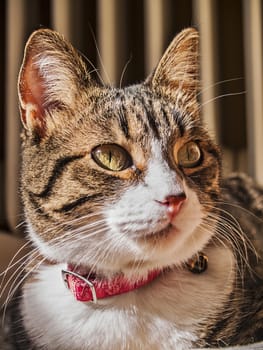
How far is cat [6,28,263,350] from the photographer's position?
0.60 meters

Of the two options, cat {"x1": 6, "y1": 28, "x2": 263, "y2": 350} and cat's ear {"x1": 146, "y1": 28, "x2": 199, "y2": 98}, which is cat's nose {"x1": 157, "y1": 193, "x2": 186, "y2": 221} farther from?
cat's ear {"x1": 146, "y1": 28, "x2": 199, "y2": 98}

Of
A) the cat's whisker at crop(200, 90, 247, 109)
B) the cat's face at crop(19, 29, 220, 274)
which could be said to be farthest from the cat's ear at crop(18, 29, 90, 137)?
the cat's whisker at crop(200, 90, 247, 109)

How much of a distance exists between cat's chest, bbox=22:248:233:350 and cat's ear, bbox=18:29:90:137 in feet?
0.69

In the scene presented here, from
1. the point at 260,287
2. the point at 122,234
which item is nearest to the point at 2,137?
the point at 122,234

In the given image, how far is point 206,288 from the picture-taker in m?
0.68

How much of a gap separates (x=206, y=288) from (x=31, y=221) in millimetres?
255

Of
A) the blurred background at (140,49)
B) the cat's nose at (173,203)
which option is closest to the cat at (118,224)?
the cat's nose at (173,203)

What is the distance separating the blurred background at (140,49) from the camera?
81 cm

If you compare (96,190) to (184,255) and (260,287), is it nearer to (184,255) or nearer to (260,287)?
(184,255)

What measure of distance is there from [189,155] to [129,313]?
225mm

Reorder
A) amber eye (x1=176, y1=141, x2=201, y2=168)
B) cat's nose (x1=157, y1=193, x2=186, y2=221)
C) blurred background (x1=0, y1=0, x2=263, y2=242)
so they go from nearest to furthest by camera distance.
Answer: cat's nose (x1=157, y1=193, x2=186, y2=221), amber eye (x1=176, y1=141, x2=201, y2=168), blurred background (x1=0, y1=0, x2=263, y2=242)

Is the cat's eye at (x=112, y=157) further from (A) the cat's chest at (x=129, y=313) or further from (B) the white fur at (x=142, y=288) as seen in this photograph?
(A) the cat's chest at (x=129, y=313)

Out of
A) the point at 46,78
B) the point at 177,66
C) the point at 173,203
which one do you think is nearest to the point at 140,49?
the point at 177,66

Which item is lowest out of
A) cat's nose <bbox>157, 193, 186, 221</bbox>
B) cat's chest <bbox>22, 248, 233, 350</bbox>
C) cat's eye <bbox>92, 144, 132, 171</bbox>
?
cat's chest <bbox>22, 248, 233, 350</bbox>
